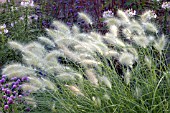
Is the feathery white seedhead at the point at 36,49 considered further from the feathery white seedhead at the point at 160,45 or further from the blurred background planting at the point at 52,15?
the blurred background planting at the point at 52,15

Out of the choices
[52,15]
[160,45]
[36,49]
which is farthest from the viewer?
[52,15]

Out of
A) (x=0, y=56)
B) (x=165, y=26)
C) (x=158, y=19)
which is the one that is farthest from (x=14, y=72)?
(x=158, y=19)

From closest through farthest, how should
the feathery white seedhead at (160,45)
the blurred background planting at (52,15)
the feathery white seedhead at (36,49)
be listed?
the feathery white seedhead at (160,45), the feathery white seedhead at (36,49), the blurred background planting at (52,15)

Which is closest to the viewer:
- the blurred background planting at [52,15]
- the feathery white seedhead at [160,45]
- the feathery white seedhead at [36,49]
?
the feathery white seedhead at [160,45]

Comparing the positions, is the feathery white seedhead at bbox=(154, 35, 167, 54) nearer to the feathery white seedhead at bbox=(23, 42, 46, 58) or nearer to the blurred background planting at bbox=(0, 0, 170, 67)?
the feathery white seedhead at bbox=(23, 42, 46, 58)

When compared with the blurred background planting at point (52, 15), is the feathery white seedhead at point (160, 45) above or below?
above

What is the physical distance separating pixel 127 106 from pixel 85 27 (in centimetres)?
247

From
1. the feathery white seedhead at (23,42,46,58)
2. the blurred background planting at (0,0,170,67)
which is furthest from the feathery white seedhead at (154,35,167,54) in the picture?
the blurred background planting at (0,0,170,67)

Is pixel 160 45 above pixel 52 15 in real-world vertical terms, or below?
above

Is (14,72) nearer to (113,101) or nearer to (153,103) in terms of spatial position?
(113,101)

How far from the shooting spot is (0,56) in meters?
4.56

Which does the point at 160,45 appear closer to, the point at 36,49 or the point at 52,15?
the point at 36,49

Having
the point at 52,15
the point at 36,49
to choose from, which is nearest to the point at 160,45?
the point at 36,49

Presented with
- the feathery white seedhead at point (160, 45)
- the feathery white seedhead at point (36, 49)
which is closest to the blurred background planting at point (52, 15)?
the feathery white seedhead at point (36, 49)
